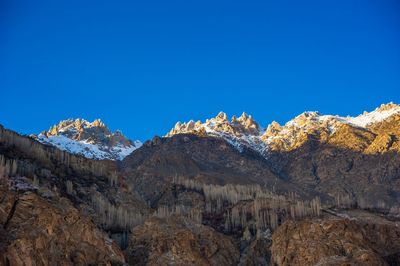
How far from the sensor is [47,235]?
13575cm

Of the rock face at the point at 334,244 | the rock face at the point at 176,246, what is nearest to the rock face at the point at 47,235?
the rock face at the point at 176,246

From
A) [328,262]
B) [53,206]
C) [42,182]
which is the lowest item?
[328,262]

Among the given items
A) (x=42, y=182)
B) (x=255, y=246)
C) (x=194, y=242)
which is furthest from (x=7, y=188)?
(x=255, y=246)

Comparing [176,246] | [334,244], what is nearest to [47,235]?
[176,246]

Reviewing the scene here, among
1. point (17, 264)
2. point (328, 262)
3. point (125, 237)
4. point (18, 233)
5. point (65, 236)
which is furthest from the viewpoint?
point (125, 237)

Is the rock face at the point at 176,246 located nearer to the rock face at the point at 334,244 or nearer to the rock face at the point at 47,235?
the rock face at the point at 47,235

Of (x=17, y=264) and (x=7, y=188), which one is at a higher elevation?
(x=7, y=188)

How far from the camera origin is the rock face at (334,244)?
15900 centimetres

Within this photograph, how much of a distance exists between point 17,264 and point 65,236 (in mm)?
21081

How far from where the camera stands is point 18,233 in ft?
426

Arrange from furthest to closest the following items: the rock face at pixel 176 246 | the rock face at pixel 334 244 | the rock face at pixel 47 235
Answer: the rock face at pixel 176 246 < the rock face at pixel 334 244 < the rock face at pixel 47 235

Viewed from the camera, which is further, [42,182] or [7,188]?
[42,182]

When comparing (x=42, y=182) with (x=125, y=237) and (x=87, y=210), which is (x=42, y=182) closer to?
(x=87, y=210)

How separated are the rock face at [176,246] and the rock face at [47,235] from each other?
15.8 metres
